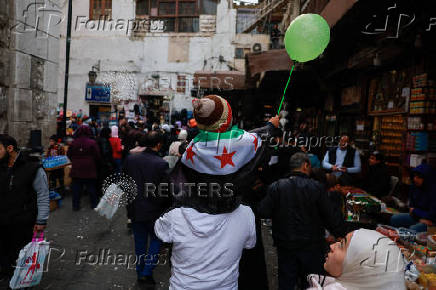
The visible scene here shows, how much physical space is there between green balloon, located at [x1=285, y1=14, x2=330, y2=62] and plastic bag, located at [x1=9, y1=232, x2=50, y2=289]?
374 cm

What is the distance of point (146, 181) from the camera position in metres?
4.00

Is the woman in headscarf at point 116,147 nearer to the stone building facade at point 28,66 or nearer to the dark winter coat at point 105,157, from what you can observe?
the dark winter coat at point 105,157

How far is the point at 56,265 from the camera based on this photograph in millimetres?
4430

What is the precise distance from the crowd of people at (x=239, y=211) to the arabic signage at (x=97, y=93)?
14.9 meters

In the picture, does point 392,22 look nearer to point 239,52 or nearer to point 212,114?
point 212,114

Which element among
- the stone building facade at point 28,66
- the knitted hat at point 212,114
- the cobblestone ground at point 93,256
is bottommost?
the cobblestone ground at point 93,256

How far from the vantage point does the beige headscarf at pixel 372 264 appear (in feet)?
4.86

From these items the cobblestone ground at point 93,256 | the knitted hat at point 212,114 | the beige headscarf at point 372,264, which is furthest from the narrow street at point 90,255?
the beige headscarf at point 372,264

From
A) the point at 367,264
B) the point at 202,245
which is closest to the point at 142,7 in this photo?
the point at 202,245

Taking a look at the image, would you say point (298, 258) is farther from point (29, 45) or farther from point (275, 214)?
point (29, 45)

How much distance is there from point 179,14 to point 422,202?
69.2 ft

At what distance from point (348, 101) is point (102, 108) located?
18.4 meters

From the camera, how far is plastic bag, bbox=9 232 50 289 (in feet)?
10.3

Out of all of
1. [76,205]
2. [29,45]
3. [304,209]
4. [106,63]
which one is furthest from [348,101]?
[106,63]
